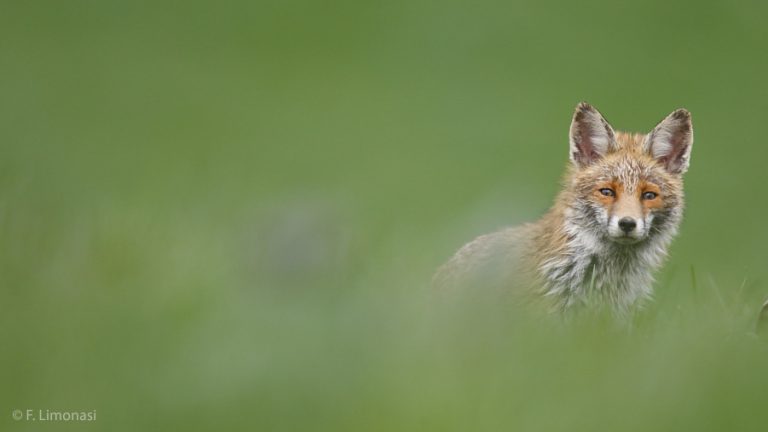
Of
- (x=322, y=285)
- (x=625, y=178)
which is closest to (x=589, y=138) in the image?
(x=625, y=178)

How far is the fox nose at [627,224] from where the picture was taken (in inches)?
354

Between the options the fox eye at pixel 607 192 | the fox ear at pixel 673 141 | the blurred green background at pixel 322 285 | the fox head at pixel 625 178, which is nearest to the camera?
the blurred green background at pixel 322 285

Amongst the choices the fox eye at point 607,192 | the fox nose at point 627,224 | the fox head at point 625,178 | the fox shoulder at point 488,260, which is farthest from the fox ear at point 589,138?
the fox nose at point 627,224

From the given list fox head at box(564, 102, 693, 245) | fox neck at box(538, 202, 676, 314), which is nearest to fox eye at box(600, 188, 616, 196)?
fox head at box(564, 102, 693, 245)

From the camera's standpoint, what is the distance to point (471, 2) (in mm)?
34594

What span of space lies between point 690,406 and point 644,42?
2959cm

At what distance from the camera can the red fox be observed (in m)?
8.95

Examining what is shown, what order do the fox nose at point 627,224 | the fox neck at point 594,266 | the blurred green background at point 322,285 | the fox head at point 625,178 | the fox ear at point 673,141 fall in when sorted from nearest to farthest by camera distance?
the blurred green background at point 322,285 < the fox neck at point 594,266 < the fox nose at point 627,224 < the fox head at point 625,178 < the fox ear at point 673,141

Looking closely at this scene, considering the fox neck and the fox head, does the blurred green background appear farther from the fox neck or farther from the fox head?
the fox head

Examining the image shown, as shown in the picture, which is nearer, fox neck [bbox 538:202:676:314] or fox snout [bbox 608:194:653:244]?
fox neck [bbox 538:202:676:314]

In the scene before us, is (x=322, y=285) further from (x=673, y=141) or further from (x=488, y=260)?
(x=673, y=141)

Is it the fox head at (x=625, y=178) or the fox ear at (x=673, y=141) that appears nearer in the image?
the fox head at (x=625, y=178)

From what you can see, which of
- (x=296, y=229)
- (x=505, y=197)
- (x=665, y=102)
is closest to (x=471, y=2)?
(x=665, y=102)

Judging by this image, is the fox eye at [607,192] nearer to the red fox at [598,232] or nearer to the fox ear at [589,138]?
the red fox at [598,232]
